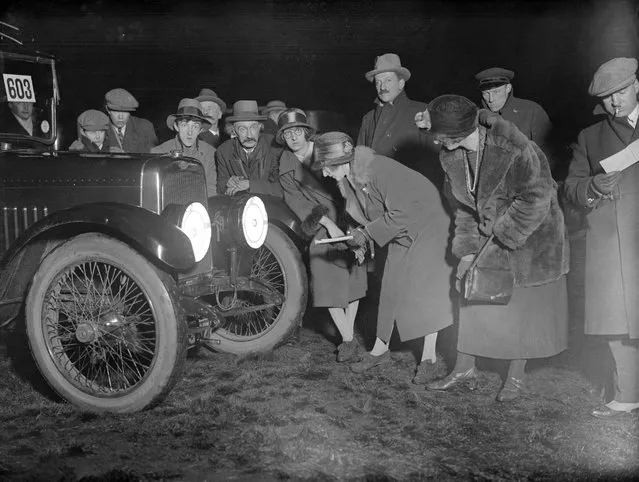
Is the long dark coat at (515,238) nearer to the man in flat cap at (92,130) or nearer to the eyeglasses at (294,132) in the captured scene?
the eyeglasses at (294,132)

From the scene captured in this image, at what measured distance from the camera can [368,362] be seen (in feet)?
13.5

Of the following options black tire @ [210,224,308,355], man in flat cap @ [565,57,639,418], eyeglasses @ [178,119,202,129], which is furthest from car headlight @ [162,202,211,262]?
man in flat cap @ [565,57,639,418]

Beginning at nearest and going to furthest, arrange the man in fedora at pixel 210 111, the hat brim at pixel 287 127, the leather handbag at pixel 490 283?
the leather handbag at pixel 490 283, the hat brim at pixel 287 127, the man in fedora at pixel 210 111

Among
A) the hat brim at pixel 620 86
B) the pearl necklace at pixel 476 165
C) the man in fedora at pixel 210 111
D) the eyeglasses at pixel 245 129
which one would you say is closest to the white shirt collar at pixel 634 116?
the hat brim at pixel 620 86

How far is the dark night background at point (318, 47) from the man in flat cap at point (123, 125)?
2.46m

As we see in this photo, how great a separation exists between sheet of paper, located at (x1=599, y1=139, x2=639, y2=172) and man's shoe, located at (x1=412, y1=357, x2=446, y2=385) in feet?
4.99

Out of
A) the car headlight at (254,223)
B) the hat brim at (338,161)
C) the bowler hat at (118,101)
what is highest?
the bowler hat at (118,101)

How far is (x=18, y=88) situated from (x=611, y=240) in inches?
140

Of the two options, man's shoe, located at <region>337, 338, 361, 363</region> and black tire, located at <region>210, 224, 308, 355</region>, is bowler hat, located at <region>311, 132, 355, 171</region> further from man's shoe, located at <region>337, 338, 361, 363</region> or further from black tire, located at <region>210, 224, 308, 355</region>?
man's shoe, located at <region>337, 338, 361, 363</region>

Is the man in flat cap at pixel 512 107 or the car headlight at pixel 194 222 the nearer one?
the car headlight at pixel 194 222

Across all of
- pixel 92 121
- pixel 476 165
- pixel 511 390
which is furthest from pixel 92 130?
pixel 511 390

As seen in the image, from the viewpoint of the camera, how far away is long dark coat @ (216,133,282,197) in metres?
4.86

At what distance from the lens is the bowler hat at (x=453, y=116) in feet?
10.5

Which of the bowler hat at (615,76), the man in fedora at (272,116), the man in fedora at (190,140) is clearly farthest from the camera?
the man in fedora at (272,116)
